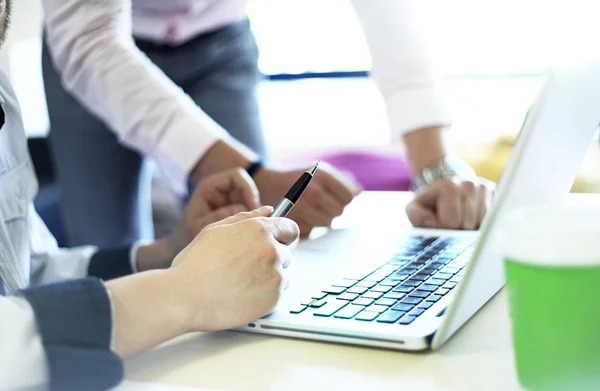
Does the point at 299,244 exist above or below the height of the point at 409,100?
below

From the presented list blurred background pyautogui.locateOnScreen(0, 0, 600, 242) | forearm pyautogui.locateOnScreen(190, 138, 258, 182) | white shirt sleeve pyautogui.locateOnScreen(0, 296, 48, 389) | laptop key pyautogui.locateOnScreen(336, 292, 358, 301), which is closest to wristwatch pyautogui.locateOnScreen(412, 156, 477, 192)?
forearm pyautogui.locateOnScreen(190, 138, 258, 182)

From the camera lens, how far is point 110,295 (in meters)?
0.53

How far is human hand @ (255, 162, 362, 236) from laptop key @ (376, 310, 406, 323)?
414mm

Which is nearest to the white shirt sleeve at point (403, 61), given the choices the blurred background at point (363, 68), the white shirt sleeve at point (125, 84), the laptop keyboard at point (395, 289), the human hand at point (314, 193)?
the human hand at point (314, 193)

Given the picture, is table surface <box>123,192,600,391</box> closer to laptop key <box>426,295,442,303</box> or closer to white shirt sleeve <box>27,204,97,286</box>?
laptop key <box>426,295,442,303</box>

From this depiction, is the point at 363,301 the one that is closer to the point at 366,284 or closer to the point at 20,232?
the point at 366,284

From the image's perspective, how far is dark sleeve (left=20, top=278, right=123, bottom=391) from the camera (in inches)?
19.4

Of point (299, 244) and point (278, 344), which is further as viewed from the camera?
point (299, 244)

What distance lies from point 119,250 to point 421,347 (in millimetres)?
542

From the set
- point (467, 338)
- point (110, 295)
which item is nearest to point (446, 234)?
point (467, 338)

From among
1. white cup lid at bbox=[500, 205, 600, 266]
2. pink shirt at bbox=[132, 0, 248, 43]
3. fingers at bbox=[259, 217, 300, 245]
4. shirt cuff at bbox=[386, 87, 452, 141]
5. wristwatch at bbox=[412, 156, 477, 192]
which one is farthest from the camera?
pink shirt at bbox=[132, 0, 248, 43]

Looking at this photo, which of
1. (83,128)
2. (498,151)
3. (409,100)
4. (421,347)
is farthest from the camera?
(498,151)

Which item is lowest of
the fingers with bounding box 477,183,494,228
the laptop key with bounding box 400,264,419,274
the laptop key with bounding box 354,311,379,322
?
the fingers with bounding box 477,183,494,228

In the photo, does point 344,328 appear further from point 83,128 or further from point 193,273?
point 83,128
